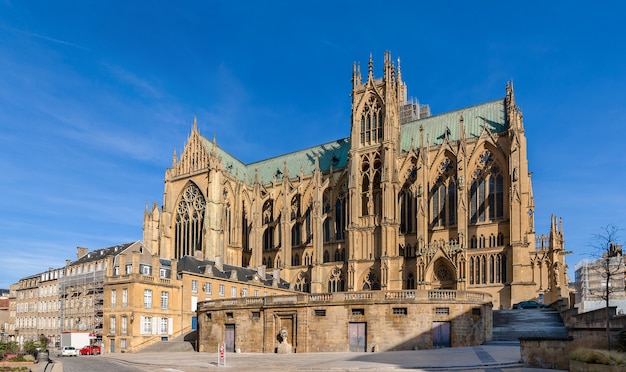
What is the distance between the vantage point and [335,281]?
7119cm

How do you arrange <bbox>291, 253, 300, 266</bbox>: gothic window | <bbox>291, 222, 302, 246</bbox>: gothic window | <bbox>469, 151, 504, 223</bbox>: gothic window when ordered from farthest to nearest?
1. <bbox>291, 222, 302, 246</bbox>: gothic window
2. <bbox>291, 253, 300, 266</bbox>: gothic window
3. <bbox>469, 151, 504, 223</bbox>: gothic window

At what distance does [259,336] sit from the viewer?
139 feet

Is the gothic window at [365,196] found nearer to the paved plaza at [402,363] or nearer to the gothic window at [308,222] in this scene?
the gothic window at [308,222]

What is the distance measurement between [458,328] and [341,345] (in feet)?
24.3

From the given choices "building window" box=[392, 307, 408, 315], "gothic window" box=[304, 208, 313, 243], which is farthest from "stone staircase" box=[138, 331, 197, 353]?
"gothic window" box=[304, 208, 313, 243]

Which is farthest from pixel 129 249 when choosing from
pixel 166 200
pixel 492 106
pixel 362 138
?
pixel 492 106

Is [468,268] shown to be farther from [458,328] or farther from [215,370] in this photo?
[215,370]

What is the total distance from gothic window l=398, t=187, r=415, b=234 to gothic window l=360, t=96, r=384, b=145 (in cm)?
705

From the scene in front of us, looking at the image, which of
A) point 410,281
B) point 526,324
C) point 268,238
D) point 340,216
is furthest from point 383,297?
point 268,238

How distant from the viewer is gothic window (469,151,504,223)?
208 feet

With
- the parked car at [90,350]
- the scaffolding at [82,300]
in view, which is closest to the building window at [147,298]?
the parked car at [90,350]

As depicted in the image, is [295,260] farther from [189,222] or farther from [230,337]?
[230,337]

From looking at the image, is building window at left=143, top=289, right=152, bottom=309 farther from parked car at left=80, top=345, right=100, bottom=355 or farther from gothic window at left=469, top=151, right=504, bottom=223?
gothic window at left=469, top=151, right=504, bottom=223

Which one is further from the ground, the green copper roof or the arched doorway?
the green copper roof
